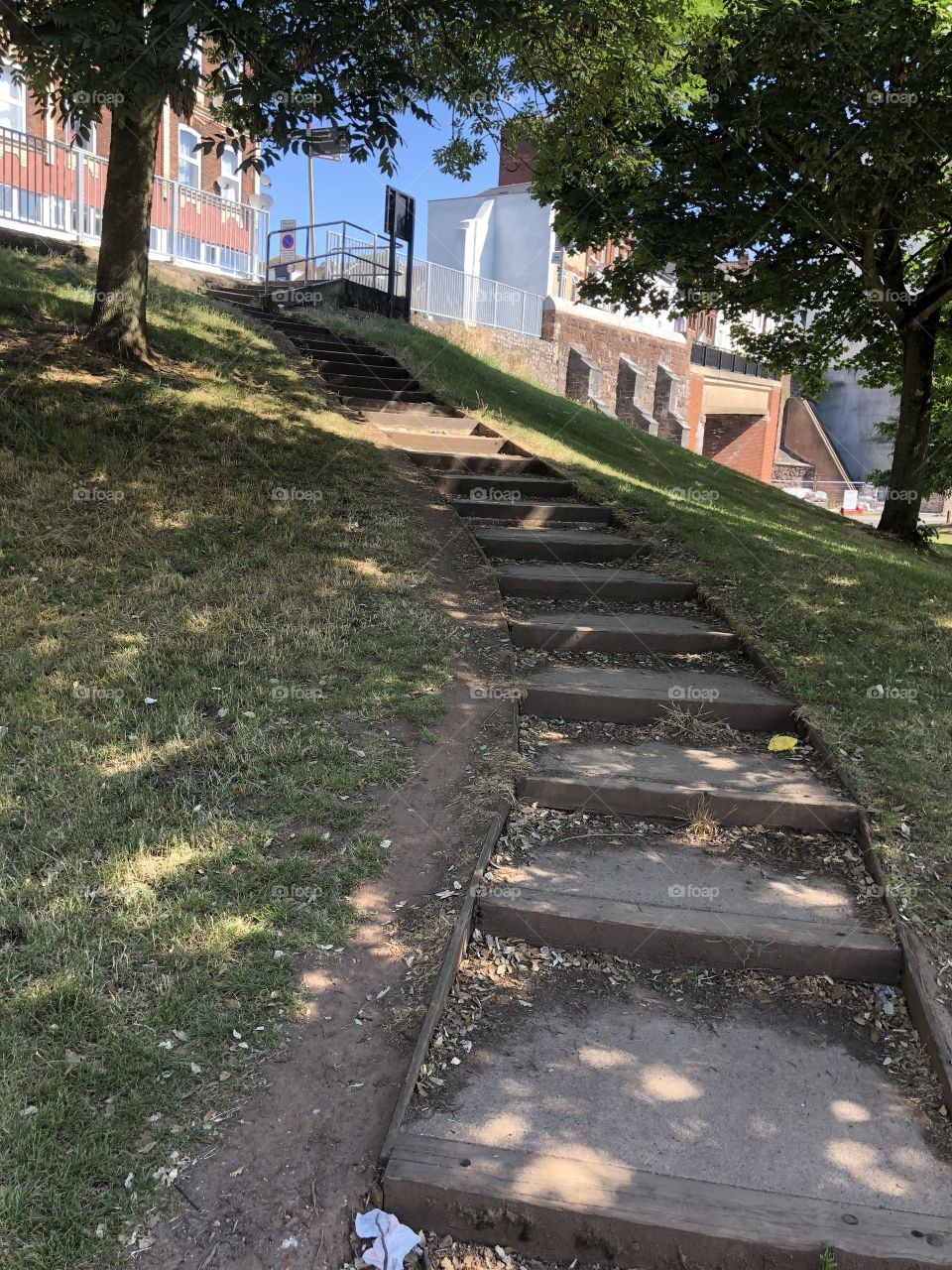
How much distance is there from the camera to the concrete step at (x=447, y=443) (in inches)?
410

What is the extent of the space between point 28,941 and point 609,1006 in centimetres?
198

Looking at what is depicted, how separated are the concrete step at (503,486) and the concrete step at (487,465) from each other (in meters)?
0.35

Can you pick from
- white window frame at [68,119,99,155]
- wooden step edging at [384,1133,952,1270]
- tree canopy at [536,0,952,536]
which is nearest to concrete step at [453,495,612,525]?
tree canopy at [536,0,952,536]

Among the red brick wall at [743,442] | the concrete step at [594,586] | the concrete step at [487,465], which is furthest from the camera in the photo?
the red brick wall at [743,442]

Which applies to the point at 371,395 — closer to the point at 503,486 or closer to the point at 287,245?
the point at 503,486

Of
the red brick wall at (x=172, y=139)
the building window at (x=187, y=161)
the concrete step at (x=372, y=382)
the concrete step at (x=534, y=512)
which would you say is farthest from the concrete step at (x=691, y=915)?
the building window at (x=187, y=161)

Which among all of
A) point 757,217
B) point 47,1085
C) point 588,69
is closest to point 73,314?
point 588,69

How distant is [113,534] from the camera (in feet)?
21.6

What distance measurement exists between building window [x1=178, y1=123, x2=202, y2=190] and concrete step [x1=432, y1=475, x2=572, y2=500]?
17747mm

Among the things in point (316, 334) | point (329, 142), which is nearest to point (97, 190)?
point (316, 334)

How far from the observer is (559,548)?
7871mm

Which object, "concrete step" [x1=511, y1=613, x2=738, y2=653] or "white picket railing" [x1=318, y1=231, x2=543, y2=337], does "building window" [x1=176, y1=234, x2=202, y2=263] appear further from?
"concrete step" [x1=511, y1=613, x2=738, y2=653]

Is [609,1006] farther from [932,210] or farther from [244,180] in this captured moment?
[244,180]

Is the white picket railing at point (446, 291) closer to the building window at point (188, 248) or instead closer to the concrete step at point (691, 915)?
the building window at point (188, 248)
